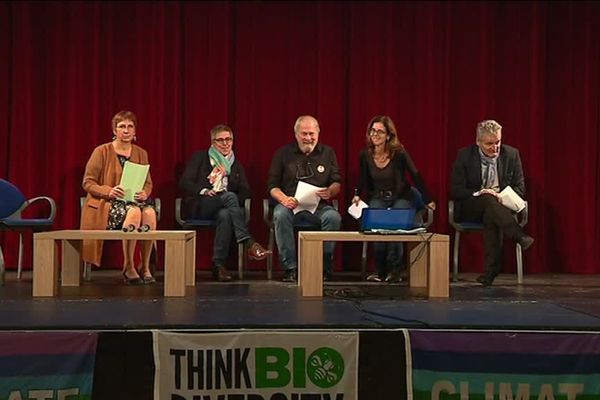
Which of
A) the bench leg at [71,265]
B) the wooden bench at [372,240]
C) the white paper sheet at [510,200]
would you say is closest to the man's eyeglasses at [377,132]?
the white paper sheet at [510,200]

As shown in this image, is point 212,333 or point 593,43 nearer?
point 212,333

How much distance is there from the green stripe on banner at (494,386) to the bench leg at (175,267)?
1.58m

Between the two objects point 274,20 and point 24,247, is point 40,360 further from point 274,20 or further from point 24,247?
point 274,20

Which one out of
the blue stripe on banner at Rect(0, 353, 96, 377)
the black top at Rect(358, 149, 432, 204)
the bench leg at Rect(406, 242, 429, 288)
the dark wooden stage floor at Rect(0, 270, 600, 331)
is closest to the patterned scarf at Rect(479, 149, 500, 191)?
the black top at Rect(358, 149, 432, 204)

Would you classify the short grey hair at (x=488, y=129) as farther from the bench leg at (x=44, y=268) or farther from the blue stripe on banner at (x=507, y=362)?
the bench leg at (x=44, y=268)

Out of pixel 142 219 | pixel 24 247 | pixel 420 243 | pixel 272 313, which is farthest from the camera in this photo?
pixel 24 247

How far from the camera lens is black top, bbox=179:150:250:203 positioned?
5191mm

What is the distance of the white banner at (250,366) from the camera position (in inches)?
103

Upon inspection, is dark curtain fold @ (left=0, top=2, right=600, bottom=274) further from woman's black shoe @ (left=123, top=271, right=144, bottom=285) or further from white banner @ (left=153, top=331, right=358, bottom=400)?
white banner @ (left=153, top=331, right=358, bottom=400)

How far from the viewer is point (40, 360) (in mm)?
2582

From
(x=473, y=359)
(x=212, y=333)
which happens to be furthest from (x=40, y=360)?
(x=473, y=359)

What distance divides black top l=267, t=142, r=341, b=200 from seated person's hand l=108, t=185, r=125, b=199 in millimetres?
1043

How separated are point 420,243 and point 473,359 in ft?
5.12

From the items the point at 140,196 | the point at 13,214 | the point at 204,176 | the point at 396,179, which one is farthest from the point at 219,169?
the point at 13,214
